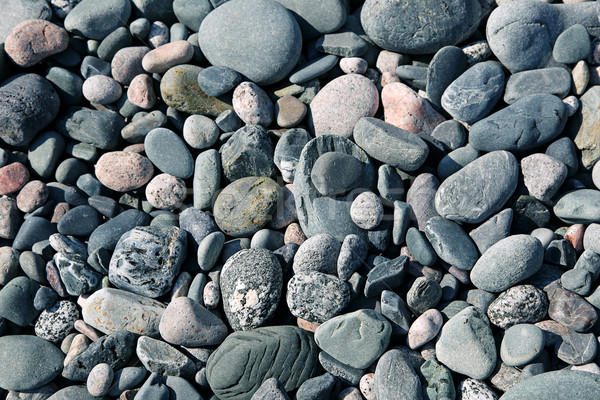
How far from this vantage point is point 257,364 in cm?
246

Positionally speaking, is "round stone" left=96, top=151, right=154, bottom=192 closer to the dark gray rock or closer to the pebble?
the dark gray rock

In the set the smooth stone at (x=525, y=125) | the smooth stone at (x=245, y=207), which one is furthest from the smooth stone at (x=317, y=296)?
the smooth stone at (x=525, y=125)

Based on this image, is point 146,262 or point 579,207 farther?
point 146,262

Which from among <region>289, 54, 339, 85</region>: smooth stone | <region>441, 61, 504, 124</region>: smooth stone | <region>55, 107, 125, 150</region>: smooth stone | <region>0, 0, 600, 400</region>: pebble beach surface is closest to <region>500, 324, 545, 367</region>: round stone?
<region>0, 0, 600, 400</region>: pebble beach surface

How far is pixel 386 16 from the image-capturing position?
10.3ft

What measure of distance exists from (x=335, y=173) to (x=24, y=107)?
221cm

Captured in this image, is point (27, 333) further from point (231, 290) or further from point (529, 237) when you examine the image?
point (529, 237)

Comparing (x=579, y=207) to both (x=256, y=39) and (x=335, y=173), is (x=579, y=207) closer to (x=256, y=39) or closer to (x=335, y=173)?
(x=335, y=173)

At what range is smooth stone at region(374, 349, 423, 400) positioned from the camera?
7.66 ft

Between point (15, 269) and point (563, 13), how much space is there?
4047 millimetres

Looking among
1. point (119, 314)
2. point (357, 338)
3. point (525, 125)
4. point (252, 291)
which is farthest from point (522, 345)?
point (119, 314)

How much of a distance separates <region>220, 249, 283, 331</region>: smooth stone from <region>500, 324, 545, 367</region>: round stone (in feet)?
4.18

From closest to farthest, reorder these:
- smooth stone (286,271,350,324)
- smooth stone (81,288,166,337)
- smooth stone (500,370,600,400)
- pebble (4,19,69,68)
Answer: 1. smooth stone (500,370,600,400)
2. smooth stone (286,271,350,324)
3. smooth stone (81,288,166,337)
4. pebble (4,19,69,68)

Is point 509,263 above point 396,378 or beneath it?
above
